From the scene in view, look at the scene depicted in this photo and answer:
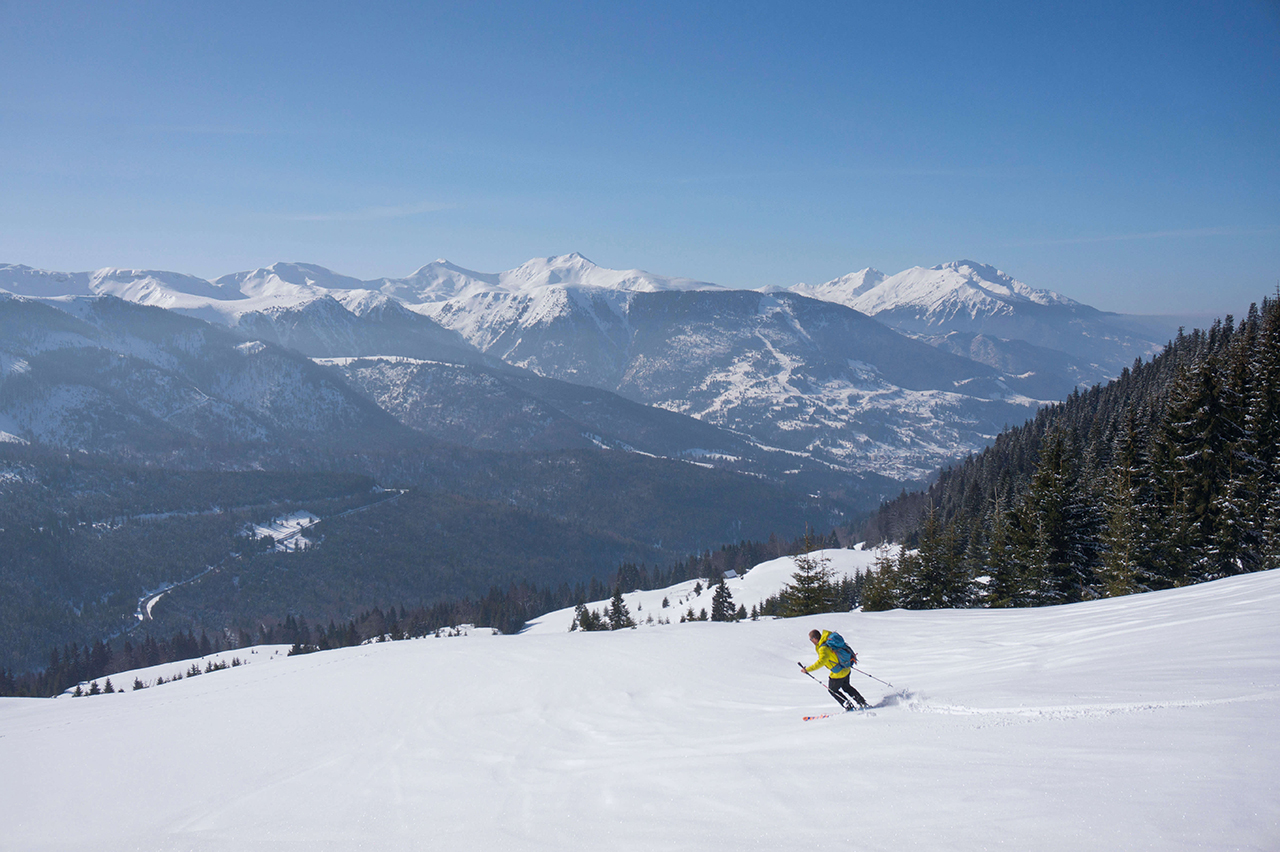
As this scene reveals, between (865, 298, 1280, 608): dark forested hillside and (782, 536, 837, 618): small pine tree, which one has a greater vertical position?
(865, 298, 1280, 608): dark forested hillside

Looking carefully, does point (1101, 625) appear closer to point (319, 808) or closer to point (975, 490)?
point (319, 808)

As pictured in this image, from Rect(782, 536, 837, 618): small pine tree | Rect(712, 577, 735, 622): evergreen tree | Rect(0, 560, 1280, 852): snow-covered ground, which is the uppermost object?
Rect(0, 560, 1280, 852): snow-covered ground

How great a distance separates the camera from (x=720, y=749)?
12.9 m

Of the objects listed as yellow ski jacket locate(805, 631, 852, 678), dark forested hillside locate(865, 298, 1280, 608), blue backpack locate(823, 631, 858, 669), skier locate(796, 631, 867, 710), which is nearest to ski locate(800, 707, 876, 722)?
skier locate(796, 631, 867, 710)

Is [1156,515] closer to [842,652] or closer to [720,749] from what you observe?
[842,652]

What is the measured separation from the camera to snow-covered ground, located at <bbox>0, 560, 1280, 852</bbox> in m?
8.34

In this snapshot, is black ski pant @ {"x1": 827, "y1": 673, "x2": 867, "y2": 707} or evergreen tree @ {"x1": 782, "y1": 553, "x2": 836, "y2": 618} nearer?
black ski pant @ {"x1": 827, "y1": 673, "x2": 867, "y2": 707}

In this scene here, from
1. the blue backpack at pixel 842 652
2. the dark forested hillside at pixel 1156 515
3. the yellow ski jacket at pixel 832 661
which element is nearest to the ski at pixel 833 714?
the yellow ski jacket at pixel 832 661

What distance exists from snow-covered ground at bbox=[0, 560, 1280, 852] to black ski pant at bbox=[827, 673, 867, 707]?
581mm

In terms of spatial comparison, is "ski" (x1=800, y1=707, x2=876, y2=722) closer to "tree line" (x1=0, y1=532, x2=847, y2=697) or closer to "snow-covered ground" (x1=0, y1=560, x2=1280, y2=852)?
"snow-covered ground" (x1=0, y1=560, x2=1280, y2=852)

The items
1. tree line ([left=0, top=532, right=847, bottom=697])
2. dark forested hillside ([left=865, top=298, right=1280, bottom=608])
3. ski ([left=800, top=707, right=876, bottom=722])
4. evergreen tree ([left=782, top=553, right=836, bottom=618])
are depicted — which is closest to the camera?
ski ([left=800, top=707, right=876, bottom=722])

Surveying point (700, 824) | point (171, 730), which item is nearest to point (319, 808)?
point (700, 824)

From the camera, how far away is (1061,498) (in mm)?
37469

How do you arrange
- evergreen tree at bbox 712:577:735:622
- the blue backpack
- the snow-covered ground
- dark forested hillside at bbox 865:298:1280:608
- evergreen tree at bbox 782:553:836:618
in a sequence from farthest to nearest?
evergreen tree at bbox 712:577:735:622, evergreen tree at bbox 782:553:836:618, dark forested hillside at bbox 865:298:1280:608, the blue backpack, the snow-covered ground
